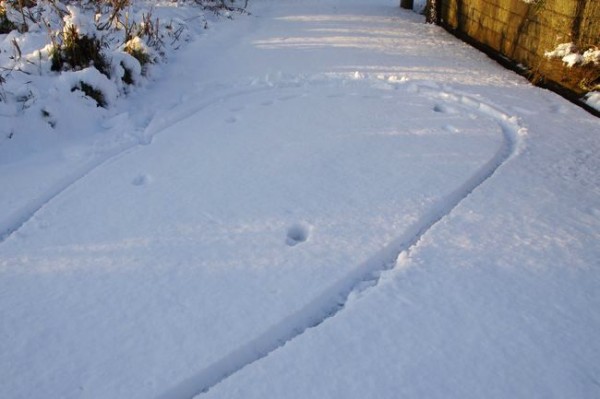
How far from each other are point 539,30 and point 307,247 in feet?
10.8

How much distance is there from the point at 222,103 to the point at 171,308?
2212mm

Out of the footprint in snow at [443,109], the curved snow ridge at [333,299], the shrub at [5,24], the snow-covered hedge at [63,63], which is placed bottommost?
the curved snow ridge at [333,299]

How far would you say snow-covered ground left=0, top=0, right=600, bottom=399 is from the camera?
4.87ft


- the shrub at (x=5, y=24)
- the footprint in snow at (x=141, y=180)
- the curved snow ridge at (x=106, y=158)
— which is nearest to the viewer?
the curved snow ridge at (x=106, y=158)

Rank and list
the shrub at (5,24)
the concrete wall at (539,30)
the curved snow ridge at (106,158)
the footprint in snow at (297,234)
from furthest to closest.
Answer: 1. the shrub at (5,24)
2. the concrete wall at (539,30)
3. the curved snow ridge at (106,158)
4. the footprint in snow at (297,234)

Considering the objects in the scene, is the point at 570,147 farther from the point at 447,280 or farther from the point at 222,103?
the point at 222,103

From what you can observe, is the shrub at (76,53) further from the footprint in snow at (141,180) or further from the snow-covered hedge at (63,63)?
the footprint in snow at (141,180)

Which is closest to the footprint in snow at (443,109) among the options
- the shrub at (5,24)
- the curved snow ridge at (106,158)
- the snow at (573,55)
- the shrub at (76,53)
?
the snow at (573,55)

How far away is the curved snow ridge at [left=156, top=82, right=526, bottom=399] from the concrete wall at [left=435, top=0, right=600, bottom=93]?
133 centimetres

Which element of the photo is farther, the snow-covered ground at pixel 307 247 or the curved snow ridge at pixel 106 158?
the curved snow ridge at pixel 106 158

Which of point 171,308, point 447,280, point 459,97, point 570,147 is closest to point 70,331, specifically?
point 171,308

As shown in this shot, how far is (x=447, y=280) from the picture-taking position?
1806 mm

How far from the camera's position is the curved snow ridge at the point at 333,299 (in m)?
1.47

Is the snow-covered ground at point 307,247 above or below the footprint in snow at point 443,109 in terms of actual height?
below
